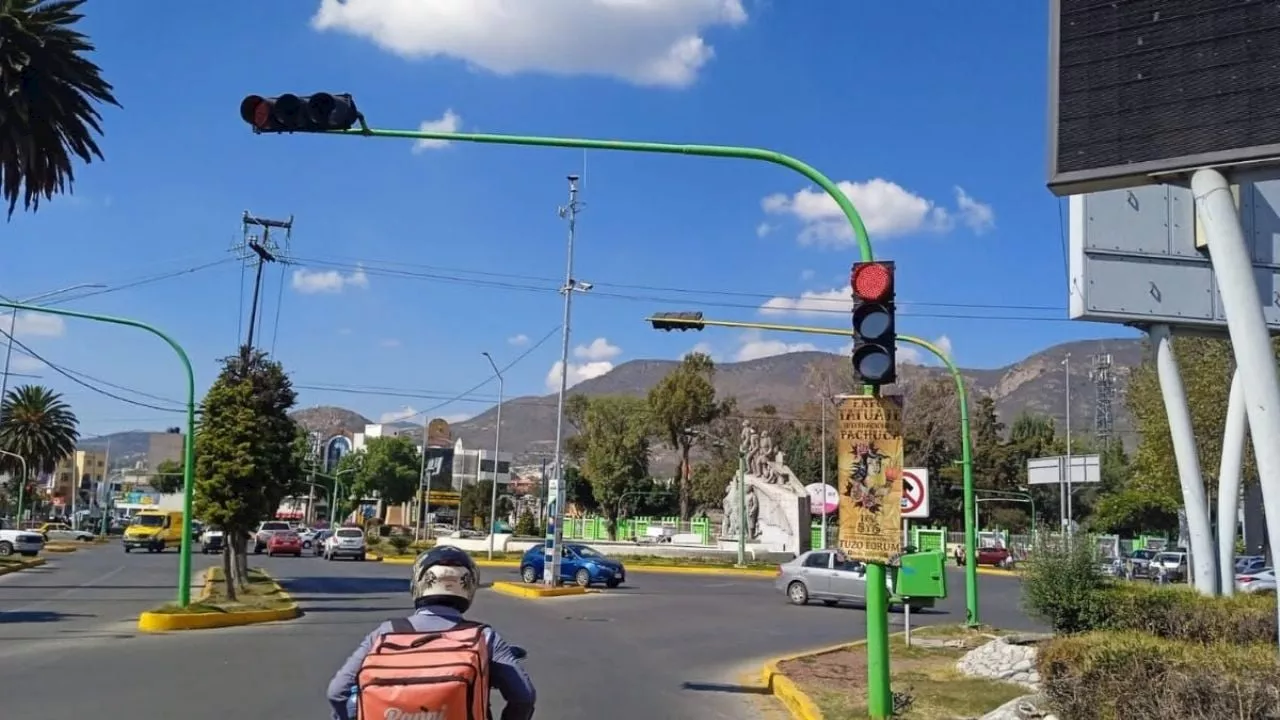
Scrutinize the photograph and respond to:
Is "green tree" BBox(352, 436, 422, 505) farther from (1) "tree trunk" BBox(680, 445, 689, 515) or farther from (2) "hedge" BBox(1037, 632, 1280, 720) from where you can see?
(2) "hedge" BBox(1037, 632, 1280, 720)

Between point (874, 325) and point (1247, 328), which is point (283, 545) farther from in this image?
point (1247, 328)

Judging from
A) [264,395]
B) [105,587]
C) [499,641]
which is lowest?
[105,587]

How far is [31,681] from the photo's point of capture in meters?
12.7

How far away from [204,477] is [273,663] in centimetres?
1019

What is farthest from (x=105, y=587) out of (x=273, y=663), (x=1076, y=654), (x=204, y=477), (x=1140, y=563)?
(x=1140, y=563)

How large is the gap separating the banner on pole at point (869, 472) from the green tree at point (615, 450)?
71.7m

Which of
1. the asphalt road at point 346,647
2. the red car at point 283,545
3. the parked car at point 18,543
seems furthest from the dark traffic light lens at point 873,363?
the red car at point 283,545

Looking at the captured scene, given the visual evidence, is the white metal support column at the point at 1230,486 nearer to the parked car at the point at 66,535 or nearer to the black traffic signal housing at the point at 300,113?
the black traffic signal housing at the point at 300,113

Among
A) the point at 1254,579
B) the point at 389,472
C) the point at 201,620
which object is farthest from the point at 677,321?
the point at 389,472

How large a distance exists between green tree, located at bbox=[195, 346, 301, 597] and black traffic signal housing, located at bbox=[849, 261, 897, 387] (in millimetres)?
16874

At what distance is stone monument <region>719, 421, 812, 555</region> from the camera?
189 ft

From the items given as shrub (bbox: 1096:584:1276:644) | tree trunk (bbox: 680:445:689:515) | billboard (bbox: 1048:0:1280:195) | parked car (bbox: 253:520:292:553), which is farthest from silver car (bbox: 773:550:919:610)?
tree trunk (bbox: 680:445:689:515)

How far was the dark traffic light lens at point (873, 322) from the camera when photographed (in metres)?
10.1

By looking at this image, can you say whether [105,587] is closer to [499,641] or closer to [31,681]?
[31,681]
